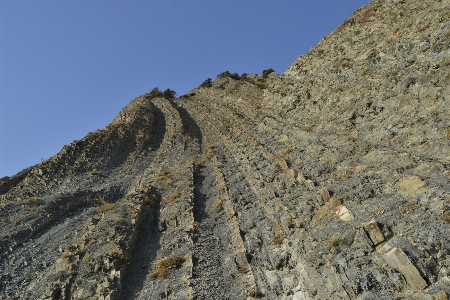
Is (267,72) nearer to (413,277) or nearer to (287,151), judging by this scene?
(287,151)

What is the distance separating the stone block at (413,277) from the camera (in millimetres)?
7066

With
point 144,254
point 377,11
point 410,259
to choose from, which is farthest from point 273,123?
point 410,259

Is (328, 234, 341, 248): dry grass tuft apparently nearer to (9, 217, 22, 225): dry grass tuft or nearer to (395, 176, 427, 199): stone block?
(395, 176, 427, 199): stone block

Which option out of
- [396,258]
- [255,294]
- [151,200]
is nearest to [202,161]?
[151,200]

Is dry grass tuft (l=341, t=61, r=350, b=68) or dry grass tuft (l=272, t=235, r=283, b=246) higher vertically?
dry grass tuft (l=341, t=61, r=350, b=68)

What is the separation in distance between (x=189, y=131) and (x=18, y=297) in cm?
2133

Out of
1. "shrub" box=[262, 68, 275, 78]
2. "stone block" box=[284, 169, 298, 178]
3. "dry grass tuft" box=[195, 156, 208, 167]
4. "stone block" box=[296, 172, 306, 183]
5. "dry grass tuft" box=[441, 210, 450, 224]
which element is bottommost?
"dry grass tuft" box=[441, 210, 450, 224]

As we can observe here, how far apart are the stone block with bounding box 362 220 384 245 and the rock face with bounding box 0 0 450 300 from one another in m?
0.03

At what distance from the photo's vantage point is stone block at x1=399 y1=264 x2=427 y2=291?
23.2 ft

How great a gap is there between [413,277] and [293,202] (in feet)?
18.7

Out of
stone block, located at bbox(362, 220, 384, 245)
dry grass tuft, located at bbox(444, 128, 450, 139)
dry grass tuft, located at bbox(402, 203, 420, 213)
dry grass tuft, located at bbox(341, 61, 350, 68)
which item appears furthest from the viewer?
dry grass tuft, located at bbox(341, 61, 350, 68)

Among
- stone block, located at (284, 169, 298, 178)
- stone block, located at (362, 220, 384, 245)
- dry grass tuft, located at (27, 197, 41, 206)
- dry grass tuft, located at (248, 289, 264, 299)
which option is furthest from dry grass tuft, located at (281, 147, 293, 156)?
dry grass tuft, located at (27, 197, 41, 206)

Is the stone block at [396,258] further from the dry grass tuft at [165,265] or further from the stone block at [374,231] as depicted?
the dry grass tuft at [165,265]

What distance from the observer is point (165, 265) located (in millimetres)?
11875
